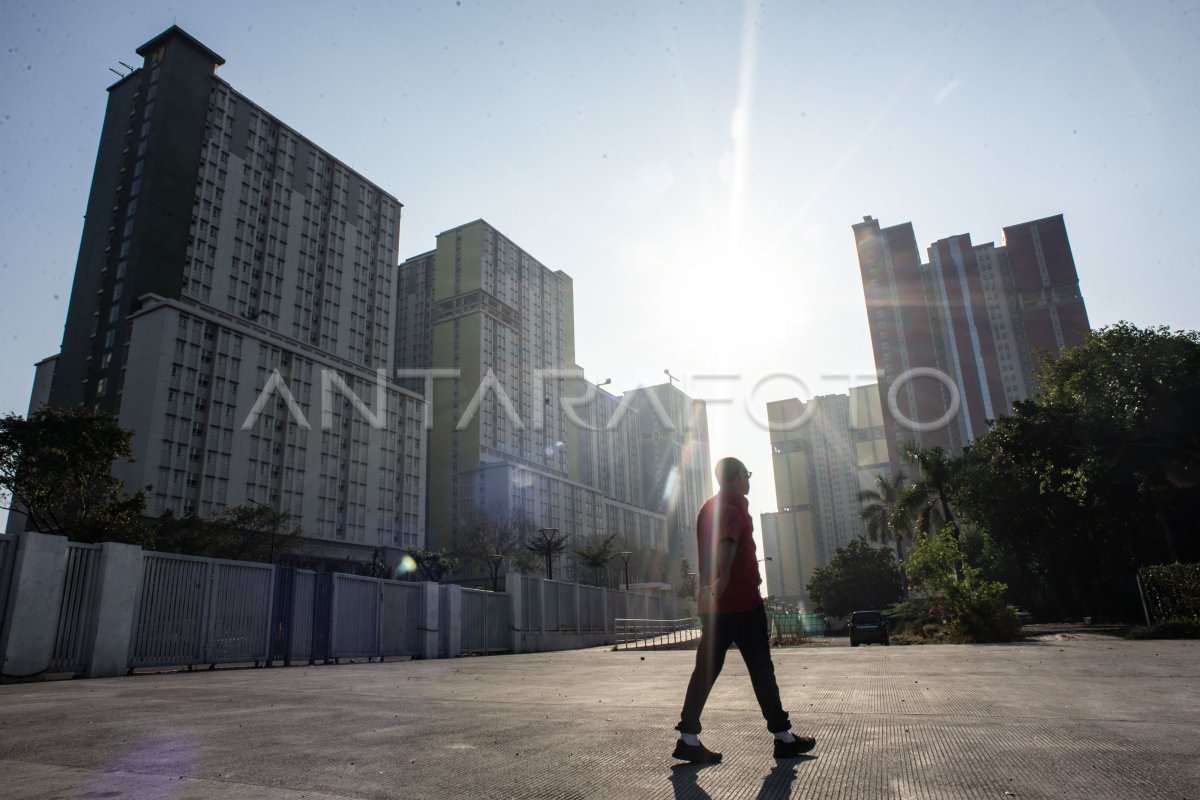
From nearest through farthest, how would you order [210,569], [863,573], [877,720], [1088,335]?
1. [877,720]
2. [210,569]
3. [1088,335]
4. [863,573]

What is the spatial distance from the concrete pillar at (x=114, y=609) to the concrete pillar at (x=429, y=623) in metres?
9.55

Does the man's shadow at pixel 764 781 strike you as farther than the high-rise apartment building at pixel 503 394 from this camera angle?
No

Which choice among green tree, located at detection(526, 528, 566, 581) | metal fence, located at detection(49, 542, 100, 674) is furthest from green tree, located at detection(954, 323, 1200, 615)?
metal fence, located at detection(49, 542, 100, 674)

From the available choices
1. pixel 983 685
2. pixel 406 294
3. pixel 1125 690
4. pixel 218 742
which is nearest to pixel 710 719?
pixel 218 742

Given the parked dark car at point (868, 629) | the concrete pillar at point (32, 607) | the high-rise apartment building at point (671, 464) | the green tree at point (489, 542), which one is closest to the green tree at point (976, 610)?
the parked dark car at point (868, 629)

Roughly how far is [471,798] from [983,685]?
19.7ft

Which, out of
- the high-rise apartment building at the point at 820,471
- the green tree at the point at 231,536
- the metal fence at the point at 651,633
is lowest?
the metal fence at the point at 651,633

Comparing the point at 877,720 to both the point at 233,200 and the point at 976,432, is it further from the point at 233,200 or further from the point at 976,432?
the point at 976,432

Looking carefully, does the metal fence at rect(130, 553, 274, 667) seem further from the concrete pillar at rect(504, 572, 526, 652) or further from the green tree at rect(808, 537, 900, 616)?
the green tree at rect(808, 537, 900, 616)

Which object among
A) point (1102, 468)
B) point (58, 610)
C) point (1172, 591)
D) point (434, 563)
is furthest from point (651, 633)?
point (58, 610)

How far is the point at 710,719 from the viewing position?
15.7 feet

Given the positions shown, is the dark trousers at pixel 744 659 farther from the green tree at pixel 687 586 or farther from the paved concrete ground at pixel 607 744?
the green tree at pixel 687 586

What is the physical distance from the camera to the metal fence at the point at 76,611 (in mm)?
11797

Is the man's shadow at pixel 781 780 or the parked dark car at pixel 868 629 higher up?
the man's shadow at pixel 781 780
